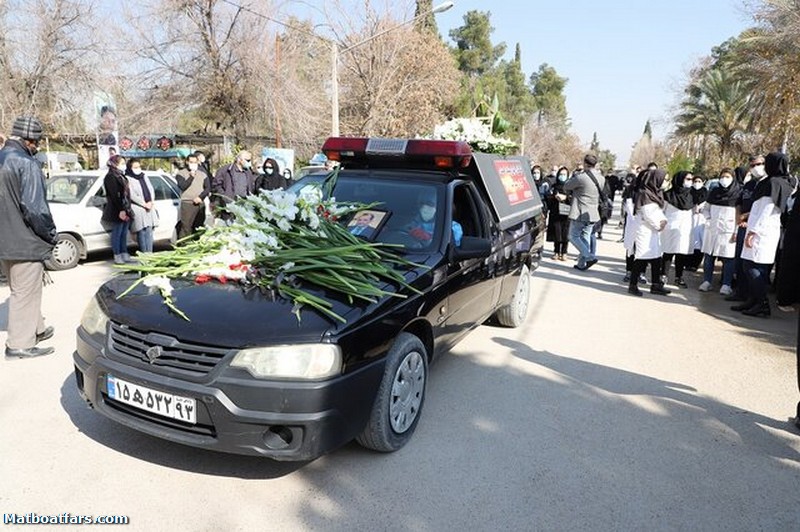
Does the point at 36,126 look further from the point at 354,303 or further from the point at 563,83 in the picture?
the point at 563,83

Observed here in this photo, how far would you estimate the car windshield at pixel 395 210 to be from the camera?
405 centimetres

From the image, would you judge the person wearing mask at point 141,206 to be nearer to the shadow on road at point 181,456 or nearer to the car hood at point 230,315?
the shadow on road at point 181,456

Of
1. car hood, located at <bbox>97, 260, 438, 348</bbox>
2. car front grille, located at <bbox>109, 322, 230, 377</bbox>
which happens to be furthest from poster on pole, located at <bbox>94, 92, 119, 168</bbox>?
car front grille, located at <bbox>109, 322, 230, 377</bbox>

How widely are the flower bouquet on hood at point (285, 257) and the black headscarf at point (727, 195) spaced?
6.94 m

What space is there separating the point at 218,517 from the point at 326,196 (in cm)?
250

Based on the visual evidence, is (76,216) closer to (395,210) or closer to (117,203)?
(117,203)

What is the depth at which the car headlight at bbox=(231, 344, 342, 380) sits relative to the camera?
278 cm

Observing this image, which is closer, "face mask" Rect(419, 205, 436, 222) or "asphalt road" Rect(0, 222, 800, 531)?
"asphalt road" Rect(0, 222, 800, 531)

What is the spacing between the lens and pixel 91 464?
3.24 meters

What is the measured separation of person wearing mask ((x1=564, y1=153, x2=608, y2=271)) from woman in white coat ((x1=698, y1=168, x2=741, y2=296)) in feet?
6.09

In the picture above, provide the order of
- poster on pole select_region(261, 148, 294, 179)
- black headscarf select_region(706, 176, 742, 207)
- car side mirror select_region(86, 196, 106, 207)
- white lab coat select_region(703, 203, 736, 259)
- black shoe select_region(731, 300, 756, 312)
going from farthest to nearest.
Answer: poster on pole select_region(261, 148, 294, 179)
car side mirror select_region(86, 196, 106, 207)
black headscarf select_region(706, 176, 742, 207)
white lab coat select_region(703, 203, 736, 259)
black shoe select_region(731, 300, 756, 312)

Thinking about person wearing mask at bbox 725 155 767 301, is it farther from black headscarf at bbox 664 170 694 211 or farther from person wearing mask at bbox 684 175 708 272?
person wearing mask at bbox 684 175 708 272

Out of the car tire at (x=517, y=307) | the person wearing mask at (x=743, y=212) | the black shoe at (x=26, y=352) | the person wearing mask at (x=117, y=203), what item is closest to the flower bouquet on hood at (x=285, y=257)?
the black shoe at (x=26, y=352)

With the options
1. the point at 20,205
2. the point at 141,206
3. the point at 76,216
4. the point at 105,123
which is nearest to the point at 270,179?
the point at 141,206
